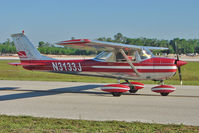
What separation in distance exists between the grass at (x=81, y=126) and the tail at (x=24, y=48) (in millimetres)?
7013

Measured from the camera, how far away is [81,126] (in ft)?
21.9

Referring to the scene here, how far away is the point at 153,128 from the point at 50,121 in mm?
2607

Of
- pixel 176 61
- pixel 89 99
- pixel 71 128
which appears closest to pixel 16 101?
pixel 89 99

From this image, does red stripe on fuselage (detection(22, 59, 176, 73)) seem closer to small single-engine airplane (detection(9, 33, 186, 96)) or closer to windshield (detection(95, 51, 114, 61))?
small single-engine airplane (detection(9, 33, 186, 96))

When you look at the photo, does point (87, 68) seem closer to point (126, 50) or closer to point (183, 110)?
point (126, 50)

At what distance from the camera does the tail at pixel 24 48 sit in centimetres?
1377

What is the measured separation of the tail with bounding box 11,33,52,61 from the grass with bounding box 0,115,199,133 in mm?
7013

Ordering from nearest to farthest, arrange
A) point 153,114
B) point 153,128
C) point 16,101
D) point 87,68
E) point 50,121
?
point 153,128 < point 50,121 < point 153,114 < point 16,101 < point 87,68

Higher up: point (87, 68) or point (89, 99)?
point (87, 68)

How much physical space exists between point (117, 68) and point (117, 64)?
184 mm

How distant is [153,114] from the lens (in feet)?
26.8

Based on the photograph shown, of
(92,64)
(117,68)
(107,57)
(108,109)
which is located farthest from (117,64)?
(108,109)

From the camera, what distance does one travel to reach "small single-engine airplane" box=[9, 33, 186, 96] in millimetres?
11977

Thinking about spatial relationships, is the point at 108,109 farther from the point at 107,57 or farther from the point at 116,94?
the point at 107,57
